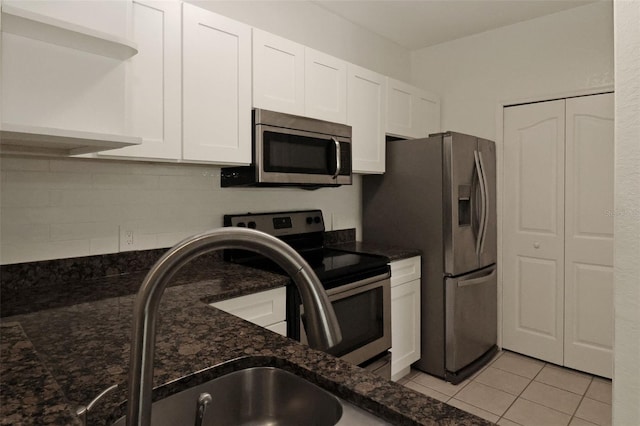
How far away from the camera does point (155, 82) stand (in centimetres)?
179

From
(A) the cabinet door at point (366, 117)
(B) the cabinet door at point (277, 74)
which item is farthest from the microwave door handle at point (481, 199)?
(B) the cabinet door at point (277, 74)

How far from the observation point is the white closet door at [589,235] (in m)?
2.91

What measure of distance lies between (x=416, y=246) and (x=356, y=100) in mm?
1154

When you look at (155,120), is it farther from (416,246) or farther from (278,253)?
(416,246)

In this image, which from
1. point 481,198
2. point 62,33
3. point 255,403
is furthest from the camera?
point 481,198

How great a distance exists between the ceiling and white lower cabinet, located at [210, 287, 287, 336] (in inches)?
88.9

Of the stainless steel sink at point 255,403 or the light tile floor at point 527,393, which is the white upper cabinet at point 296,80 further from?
the light tile floor at point 527,393

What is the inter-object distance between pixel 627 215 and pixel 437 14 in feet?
9.75

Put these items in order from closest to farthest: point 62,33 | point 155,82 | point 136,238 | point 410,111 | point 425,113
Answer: point 62,33 → point 155,82 → point 136,238 → point 410,111 → point 425,113

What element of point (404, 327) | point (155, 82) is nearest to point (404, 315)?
point (404, 327)

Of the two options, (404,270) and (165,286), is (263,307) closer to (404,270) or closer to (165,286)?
(404,270)

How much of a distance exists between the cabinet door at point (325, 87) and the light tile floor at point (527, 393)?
6.38 feet

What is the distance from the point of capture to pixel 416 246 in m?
2.99

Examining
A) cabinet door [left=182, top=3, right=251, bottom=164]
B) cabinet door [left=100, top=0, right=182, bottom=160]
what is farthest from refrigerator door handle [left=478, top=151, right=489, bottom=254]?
cabinet door [left=100, top=0, right=182, bottom=160]
